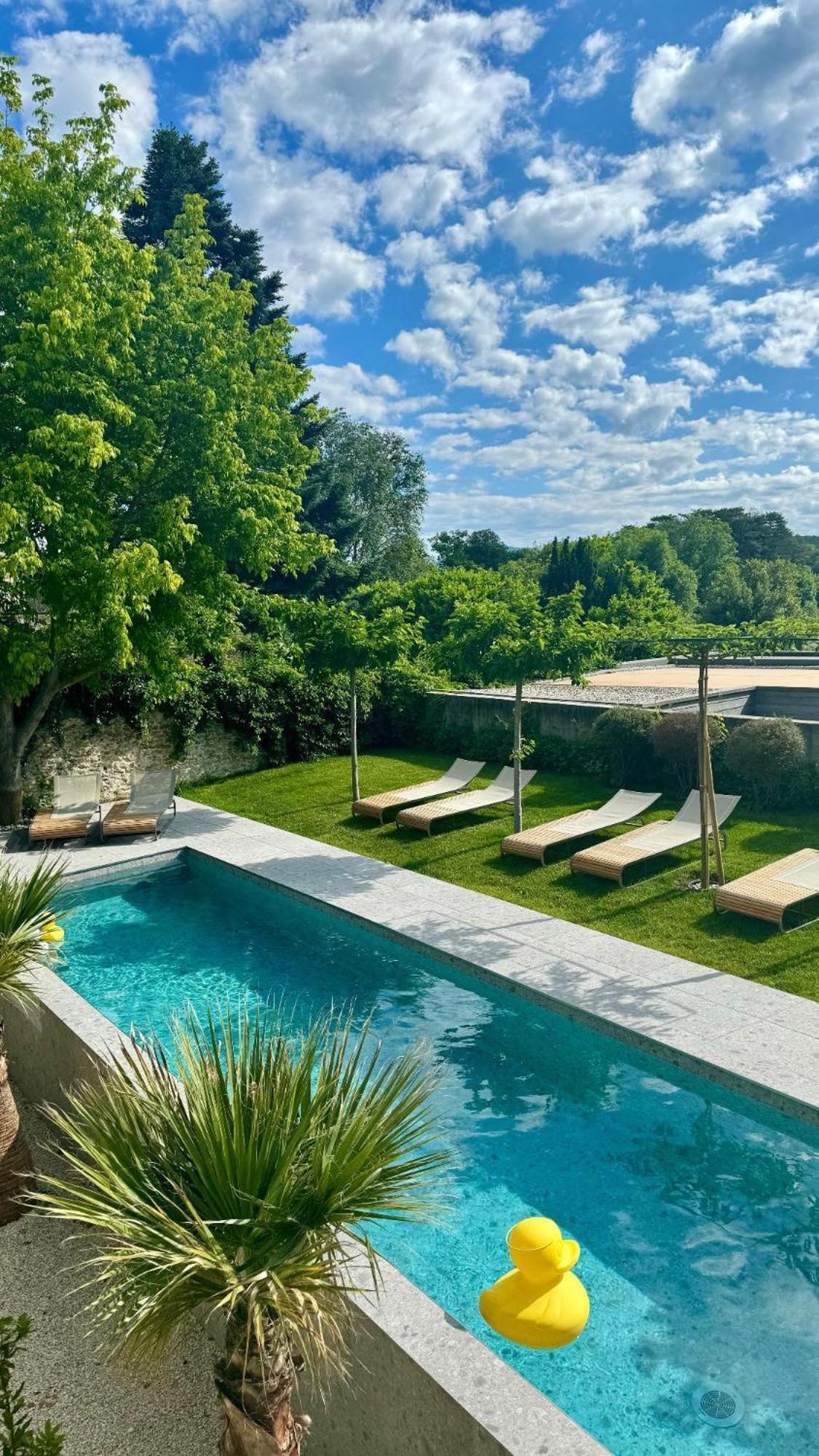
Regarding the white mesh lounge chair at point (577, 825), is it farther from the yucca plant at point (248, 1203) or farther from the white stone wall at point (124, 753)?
the yucca plant at point (248, 1203)

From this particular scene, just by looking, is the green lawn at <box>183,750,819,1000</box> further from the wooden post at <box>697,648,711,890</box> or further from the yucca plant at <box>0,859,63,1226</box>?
the yucca plant at <box>0,859,63,1226</box>

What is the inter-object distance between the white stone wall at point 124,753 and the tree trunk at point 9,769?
1.00 metres

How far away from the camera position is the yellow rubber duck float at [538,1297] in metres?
2.92

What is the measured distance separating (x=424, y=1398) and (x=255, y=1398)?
73 cm

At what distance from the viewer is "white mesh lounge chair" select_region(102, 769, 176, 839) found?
47.7ft

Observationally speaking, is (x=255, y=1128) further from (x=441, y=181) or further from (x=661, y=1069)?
(x=441, y=181)

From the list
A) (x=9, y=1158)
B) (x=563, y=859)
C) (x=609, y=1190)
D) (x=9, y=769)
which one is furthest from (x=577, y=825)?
(x=9, y=769)

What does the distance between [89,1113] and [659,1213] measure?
4040mm

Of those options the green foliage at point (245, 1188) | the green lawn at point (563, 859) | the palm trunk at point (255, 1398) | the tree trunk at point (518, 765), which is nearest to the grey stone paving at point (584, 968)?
the green lawn at point (563, 859)

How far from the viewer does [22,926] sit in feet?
18.1

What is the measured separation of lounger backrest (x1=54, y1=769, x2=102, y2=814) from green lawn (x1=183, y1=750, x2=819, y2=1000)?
8.10 feet

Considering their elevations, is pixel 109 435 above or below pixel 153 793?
above

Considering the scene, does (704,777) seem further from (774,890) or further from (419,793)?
(419,793)

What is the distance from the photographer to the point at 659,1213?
5648 mm
